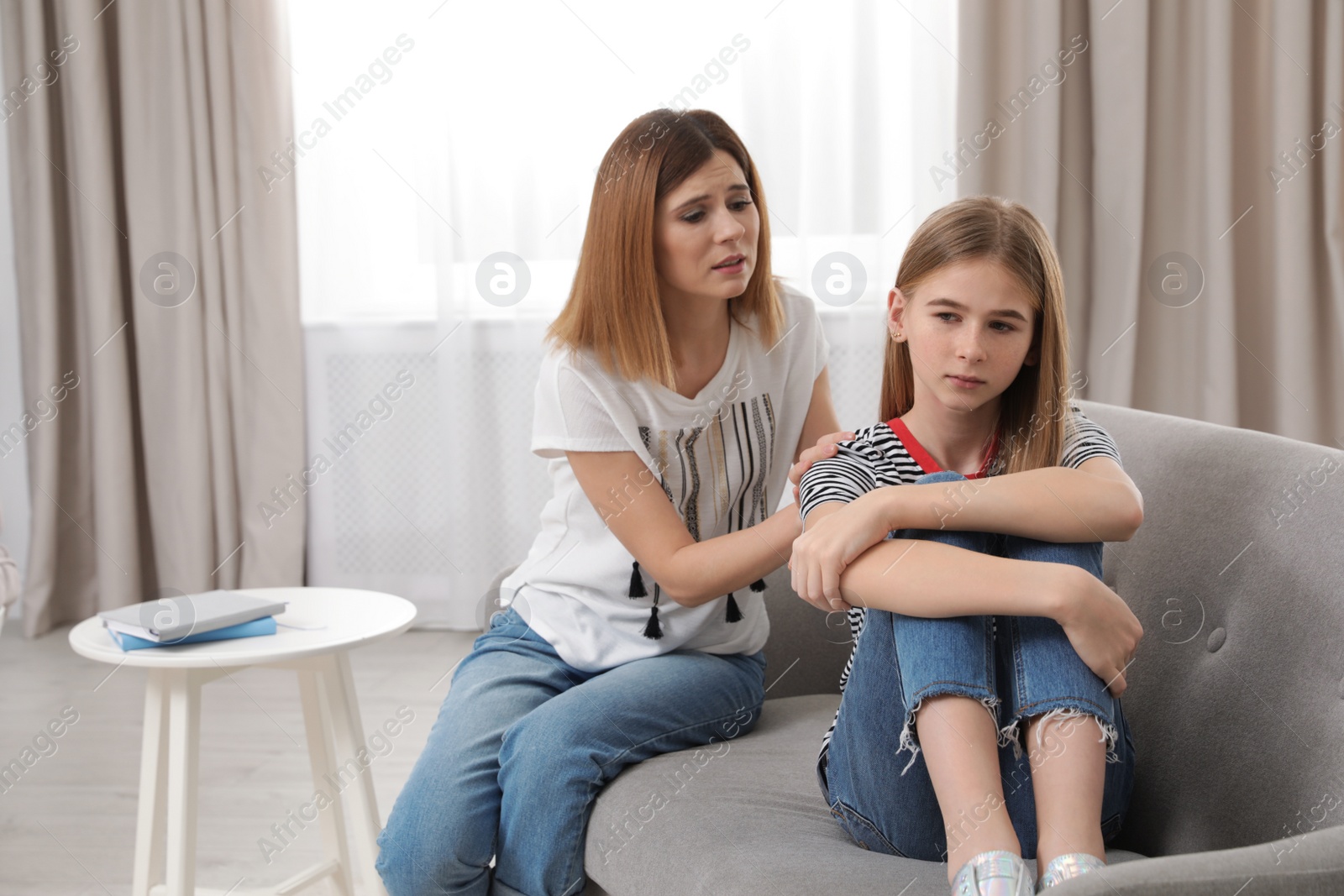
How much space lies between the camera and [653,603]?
4.30ft

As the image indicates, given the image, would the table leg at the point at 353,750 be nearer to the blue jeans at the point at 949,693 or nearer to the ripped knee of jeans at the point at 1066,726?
the blue jeans at the point at 949,693

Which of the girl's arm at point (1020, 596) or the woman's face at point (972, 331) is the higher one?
the woman's face at point (972, 331)

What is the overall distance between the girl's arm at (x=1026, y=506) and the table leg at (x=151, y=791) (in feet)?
2.97

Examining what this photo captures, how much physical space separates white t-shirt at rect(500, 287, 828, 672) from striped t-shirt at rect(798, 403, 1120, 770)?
7.7 inches

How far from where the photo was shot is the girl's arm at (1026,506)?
0.97m

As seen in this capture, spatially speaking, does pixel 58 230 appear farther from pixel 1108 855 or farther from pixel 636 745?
pixel 1108 855

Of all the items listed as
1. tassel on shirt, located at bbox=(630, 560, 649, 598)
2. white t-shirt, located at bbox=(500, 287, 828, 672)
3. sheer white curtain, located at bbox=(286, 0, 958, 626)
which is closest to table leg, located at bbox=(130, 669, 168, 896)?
white t-shirt, located at bbox=(500, 287, 828, 672)

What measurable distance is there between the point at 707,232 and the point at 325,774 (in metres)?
0.91

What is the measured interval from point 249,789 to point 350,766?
769mm

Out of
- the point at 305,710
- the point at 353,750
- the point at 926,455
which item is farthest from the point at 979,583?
the point at 305,710

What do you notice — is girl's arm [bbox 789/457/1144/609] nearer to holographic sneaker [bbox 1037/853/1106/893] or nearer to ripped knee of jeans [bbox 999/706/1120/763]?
ripped knee of jeans [bbox 999/706/1120/763]

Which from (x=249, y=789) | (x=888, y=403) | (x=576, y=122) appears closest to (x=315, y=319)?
(x=576, y=122)

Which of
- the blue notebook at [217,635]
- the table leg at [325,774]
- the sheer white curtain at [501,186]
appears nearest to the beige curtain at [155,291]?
the sheer white curtain at [501,186]

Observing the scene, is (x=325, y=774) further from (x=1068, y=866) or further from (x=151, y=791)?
(x=1068, y=866)
